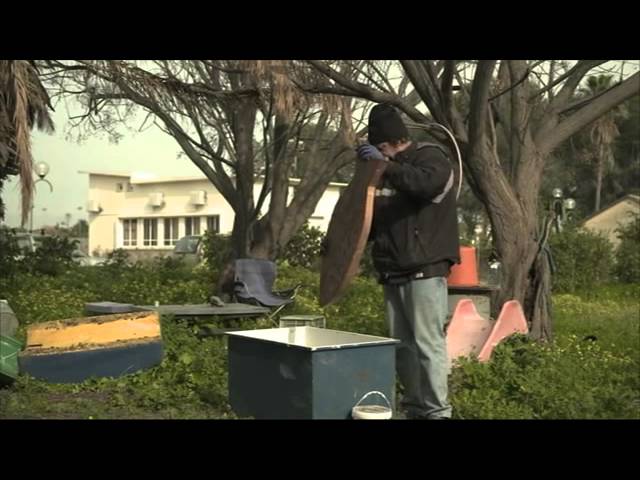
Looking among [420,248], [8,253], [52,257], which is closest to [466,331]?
[420,248]

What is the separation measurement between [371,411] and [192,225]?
38.3 m

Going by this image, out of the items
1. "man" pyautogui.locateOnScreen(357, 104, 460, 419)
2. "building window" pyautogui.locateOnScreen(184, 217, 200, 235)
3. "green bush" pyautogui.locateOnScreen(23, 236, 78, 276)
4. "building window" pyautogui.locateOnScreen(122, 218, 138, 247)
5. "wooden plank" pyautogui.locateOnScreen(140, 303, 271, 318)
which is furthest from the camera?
"building window" pyautogui.locateOnScreen(122, 218, 138, 247)

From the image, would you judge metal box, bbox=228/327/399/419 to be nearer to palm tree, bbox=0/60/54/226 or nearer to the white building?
palm tree, bbox=0/60/54/226

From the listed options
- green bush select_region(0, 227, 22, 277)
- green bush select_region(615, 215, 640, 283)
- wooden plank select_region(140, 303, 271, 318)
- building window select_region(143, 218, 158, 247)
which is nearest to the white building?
building window select_region(143, 218, 158, 247)

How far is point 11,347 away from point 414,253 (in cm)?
378

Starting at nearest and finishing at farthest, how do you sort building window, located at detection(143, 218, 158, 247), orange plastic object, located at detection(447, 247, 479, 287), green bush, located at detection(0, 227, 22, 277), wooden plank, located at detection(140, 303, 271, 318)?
1. orange plastic object, located at detection(447, 247, 479, 287)
2. wooden plank, located at detection(140, 303, 271, 318)
3. green bush, located at detection(0, 227, 22, 277)
4. building window, located at detection(143, 218, 158, 247)

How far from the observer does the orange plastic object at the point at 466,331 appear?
22.2 ft

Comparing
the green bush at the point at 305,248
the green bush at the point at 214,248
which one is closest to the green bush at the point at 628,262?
the green bush at the point at 305,248

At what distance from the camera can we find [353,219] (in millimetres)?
4668

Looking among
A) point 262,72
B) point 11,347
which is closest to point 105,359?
point 11,347

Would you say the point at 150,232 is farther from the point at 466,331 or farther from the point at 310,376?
the point at 310,376

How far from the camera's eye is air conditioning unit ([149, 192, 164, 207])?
141 ft

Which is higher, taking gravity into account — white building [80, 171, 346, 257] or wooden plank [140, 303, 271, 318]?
white building [80, 171, 346, 257]

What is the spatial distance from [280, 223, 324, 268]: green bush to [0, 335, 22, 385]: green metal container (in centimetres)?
1392
